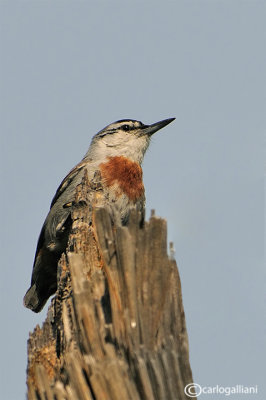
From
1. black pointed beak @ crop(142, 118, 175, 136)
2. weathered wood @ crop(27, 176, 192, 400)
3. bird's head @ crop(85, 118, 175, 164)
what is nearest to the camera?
weathered wood @ crop(27, 176, 192, 400)

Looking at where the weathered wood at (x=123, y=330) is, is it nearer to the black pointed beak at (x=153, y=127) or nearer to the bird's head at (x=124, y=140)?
the bird's head at (x=124, y=140)

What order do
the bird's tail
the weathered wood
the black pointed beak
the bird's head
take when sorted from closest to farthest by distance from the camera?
1. the weathered wood
2. the bird's tail
3. the bird's head
4. the black pointed beak

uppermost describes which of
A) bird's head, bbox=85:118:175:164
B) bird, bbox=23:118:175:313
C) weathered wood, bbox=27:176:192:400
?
bird's head, bbox=85:118:175:164

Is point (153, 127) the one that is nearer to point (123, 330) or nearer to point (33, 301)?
point (33, 301)

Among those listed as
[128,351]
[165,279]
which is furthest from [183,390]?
[165,279]

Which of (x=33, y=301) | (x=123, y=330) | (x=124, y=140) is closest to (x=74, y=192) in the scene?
(x=33, y=301)

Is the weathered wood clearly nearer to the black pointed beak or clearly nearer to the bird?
the bird

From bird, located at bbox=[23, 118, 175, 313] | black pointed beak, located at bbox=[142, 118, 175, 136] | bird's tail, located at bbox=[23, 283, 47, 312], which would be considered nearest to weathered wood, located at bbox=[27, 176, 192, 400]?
bird, located at bbox=[23, 118, 175, 313]

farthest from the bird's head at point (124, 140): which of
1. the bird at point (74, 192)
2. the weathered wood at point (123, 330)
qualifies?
the weathered wood at point (123, 330)
